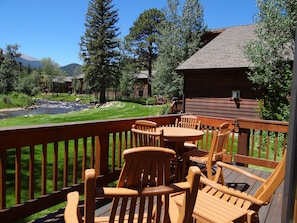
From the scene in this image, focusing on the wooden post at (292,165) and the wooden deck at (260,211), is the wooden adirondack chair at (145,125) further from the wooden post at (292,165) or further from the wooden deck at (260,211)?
the wooden post at (292,165)

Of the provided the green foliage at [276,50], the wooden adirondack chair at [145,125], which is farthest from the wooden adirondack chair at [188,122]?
the green foliage at [276,50]

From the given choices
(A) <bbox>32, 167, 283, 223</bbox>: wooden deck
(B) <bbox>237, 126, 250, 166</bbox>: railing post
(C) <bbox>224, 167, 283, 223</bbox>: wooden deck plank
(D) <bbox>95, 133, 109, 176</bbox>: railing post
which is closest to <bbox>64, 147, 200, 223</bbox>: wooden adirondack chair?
(A) <bbox>32, 167, 283, 223</bbox>: wooden deck

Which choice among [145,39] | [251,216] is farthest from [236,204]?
[145,39]

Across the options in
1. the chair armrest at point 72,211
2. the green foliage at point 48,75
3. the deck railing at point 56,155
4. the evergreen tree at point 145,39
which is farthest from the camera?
the green foliage at point 48,75

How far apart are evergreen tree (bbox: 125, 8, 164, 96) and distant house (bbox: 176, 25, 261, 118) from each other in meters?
20.3

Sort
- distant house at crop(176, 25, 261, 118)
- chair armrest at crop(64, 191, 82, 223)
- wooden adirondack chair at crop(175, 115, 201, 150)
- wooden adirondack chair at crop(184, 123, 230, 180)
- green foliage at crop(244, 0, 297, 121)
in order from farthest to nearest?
1. distant house at crop(176, 25, 261, 118)
2. green foliage at crop(244, 0, 297, 121)
3. wooden adirondack chair at crop(175, 115, 201, 150)
4. wooden adirondack chair at crop(184, 123, 230, 180)
5. chair armrest at crop(64, 191, 82, 223)

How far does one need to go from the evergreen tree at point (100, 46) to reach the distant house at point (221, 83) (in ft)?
67.5

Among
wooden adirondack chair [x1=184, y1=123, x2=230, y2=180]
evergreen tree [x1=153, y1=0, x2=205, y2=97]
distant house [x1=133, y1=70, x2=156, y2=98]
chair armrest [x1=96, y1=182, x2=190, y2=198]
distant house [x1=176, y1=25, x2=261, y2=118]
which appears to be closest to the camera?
chair armrest [x1=96, y1=182, x2=190, y2=198]

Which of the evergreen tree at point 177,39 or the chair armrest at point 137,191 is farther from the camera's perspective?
the evergreen tree at point 177,39

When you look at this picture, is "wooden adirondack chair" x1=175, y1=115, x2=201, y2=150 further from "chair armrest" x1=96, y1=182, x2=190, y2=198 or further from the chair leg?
"chair armrest" x1=96, y1=182, x2=190, y2=198

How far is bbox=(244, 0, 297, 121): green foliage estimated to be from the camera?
7.98 metres

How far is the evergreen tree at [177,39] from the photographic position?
51.9 feet

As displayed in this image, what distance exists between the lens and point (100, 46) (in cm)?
3172

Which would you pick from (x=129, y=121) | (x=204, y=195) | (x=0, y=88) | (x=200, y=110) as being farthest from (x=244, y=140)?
(x=0, y=88)
